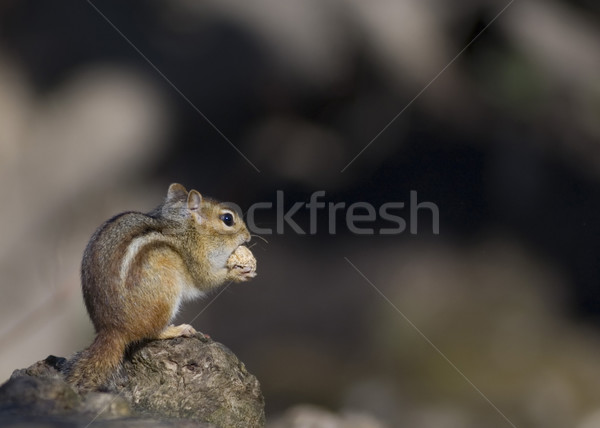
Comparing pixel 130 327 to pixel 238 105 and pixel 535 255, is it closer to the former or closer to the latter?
pixel 238 105

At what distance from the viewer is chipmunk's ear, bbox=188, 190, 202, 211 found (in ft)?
17.4

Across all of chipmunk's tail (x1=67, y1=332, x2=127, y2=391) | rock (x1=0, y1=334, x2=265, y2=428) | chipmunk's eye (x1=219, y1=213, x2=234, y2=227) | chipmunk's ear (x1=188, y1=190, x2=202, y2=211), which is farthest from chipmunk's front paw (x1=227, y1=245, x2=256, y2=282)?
chipmunk's tail (x1=67, y1=332, x2=127, y2=391)

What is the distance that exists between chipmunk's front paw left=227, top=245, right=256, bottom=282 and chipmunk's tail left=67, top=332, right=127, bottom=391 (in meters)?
0.87

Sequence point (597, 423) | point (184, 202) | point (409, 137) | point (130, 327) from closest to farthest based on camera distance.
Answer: point (130, 327), point (184, 202), point (597, 423), point (409, 137)

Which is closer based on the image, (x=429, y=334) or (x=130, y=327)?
(x=130, y=327)

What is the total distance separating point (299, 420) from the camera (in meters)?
7.55

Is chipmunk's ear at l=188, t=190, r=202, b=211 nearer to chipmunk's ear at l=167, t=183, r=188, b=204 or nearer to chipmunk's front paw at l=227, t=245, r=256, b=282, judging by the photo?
chipmunk's ear at l=167, t=183, r=188, b=204

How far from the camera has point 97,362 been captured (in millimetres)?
4664

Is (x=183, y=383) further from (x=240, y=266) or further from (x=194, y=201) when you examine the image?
(x=194, y=201)

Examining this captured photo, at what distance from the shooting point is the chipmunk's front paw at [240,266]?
212 inches

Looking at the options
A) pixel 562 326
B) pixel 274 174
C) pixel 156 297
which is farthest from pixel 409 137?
pixel 156 297

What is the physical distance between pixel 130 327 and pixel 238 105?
331 centimetres

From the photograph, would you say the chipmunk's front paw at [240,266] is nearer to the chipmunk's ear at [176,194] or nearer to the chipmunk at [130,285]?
the chipmunk at [130,285]

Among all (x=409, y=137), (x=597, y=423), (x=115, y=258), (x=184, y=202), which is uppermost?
(x=409, y=137)
